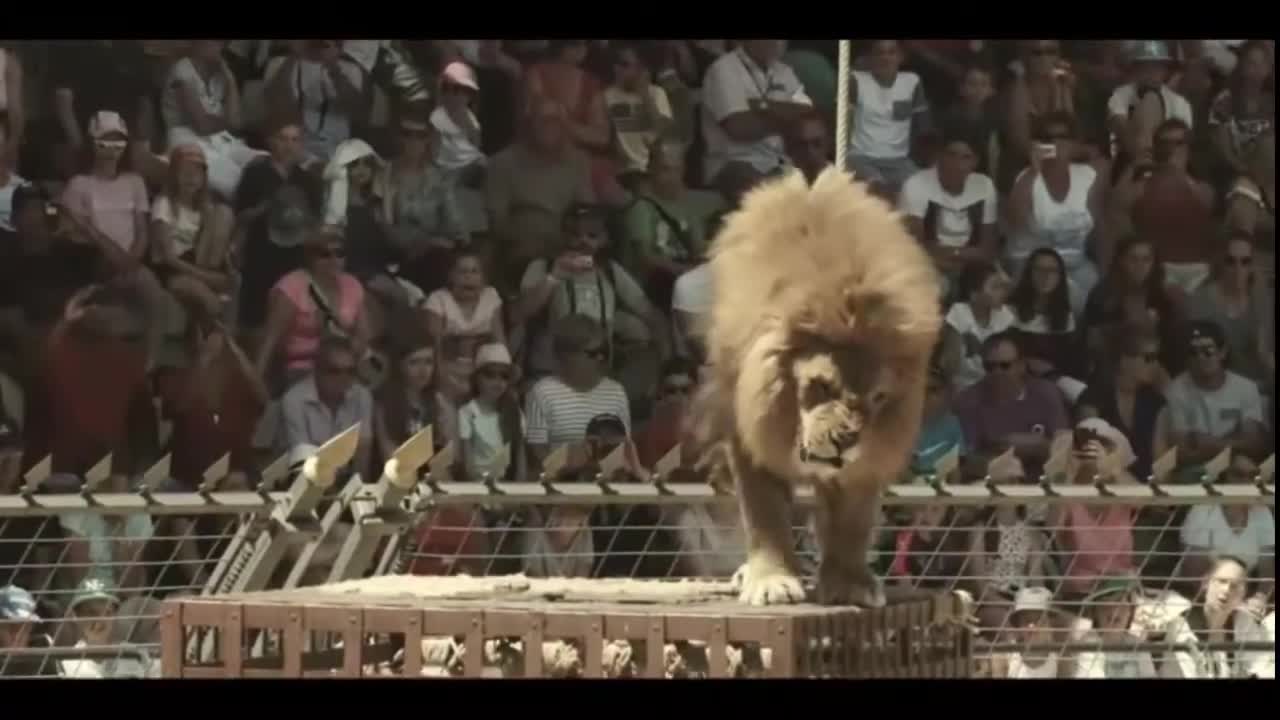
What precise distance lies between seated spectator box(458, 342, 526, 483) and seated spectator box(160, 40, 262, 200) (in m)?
0.78

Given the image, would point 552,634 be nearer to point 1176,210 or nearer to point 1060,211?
point 1060,211

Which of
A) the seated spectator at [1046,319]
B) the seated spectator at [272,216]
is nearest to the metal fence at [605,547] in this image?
the seated spectator at [1046,319]

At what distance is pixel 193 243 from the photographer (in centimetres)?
646

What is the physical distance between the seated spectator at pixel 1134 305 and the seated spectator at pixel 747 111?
34.9 inches

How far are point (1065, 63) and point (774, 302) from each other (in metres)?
3.29

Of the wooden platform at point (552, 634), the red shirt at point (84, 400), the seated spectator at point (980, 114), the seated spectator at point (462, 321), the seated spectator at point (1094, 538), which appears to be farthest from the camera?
the seated spectator at point (980, 114)

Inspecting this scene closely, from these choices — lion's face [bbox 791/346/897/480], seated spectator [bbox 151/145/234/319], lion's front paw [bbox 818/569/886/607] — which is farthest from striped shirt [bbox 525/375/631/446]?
lion's face [bbox 791/346/897/480]

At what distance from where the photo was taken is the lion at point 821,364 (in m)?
3.96

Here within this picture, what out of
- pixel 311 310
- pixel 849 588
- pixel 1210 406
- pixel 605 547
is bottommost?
pixel 1210 406

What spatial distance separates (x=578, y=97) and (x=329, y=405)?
3.58 ft

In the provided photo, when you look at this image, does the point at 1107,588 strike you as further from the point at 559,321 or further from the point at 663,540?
the point at 559,321

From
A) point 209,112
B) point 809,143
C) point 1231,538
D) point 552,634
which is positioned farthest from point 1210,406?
point 552,634

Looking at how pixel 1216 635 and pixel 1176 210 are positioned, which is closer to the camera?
pixel 1216 635

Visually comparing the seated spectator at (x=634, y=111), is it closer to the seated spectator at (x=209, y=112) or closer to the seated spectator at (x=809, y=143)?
the seated spectator at (x=809, y=143)
